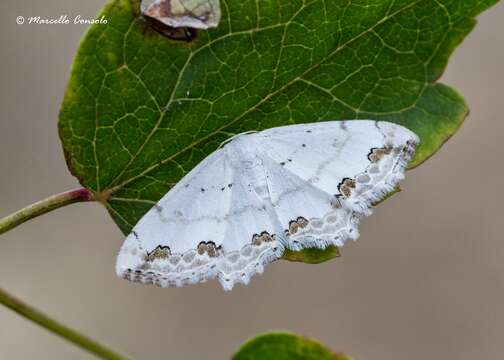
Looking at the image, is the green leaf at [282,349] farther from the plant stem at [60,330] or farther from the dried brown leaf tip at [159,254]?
the dried brown leaf tip at [159,254]

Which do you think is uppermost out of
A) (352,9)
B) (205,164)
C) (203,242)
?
(352,9)

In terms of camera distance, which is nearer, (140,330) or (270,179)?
(270,179)

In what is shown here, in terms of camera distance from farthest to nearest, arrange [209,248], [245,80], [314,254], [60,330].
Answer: [209,248]
[314,254]
[245,80]
[60,330]

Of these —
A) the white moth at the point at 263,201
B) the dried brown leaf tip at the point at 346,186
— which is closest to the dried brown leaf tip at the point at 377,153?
the white moth at the point at 263,201

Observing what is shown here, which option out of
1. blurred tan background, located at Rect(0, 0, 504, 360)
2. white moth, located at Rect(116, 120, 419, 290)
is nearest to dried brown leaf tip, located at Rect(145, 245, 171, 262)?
white moth, located at Rect(116, 120, 419, 290)

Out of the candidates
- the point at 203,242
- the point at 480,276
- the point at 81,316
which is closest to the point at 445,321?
the point at 480,276

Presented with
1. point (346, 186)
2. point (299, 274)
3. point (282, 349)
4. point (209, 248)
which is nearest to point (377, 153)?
point (346, 186)

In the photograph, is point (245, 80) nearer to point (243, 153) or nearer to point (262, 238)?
point (243, 153)

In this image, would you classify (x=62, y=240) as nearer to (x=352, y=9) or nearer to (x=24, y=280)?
(x=24, y=280)
